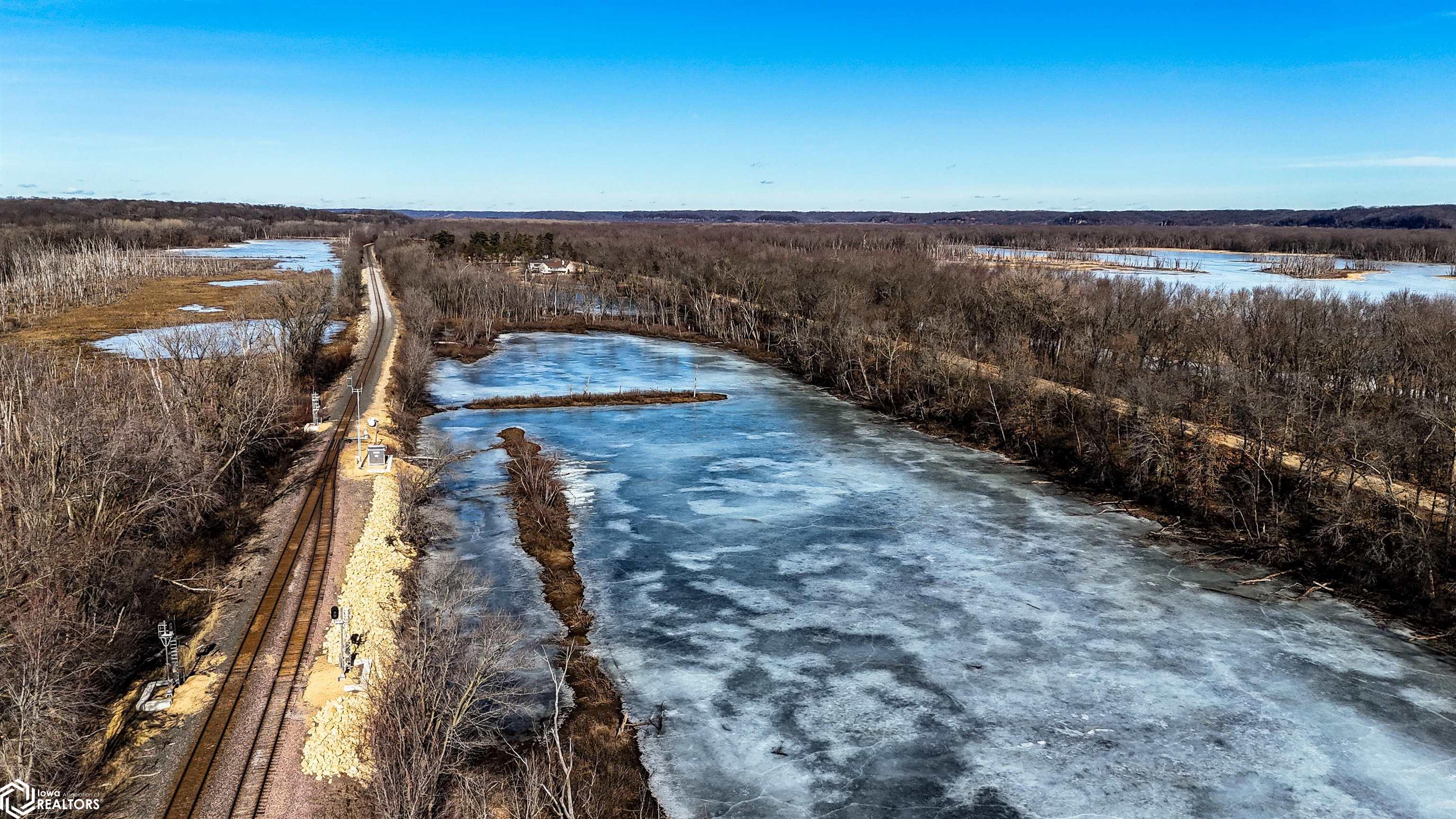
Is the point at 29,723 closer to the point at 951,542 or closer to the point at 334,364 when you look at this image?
the point at 951,542

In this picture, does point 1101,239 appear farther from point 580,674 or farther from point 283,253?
point 580,674

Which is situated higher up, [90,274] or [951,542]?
[90,274]

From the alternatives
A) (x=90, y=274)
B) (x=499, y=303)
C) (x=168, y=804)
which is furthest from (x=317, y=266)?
(x=168, y=804)

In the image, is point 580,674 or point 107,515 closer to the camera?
point 580,674

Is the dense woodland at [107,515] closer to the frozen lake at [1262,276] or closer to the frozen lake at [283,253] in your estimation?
the frozen lake at [1262,276]
